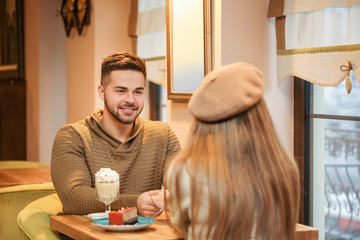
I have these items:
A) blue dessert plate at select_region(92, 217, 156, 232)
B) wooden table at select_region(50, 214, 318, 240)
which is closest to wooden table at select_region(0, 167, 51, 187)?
wooden table at select_region(50, 214, 318, 240)

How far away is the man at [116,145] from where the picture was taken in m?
2.43

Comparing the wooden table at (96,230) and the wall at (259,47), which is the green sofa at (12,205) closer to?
the wooden table at (96,230)

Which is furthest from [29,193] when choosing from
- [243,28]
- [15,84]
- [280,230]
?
[15,84]

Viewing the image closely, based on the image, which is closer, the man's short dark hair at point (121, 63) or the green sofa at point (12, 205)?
the man's short dark hair at point (121, 63)

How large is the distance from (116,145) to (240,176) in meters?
1.16

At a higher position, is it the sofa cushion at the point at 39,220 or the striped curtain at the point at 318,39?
the striped curtain at the point at 318,39

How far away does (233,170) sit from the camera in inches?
60.0

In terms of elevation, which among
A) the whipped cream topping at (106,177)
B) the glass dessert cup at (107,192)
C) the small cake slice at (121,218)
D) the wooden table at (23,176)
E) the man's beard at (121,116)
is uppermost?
the man's beard at (121,116)

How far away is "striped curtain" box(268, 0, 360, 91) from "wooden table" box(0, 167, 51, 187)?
64.9 inches

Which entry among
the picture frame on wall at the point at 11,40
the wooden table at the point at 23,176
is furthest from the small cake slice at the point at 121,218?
the picture frame on wall at the point at 11,40

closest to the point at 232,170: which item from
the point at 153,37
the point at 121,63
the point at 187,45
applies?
the point at 121,63

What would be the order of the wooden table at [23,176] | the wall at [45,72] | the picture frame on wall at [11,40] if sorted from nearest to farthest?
1. the wooden table at [23,176]
2. the wall at [45,72]
3. the picture frame on wall at [11,40]

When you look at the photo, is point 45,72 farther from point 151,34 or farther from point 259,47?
point 259,47

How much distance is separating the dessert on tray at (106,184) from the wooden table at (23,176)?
49.7 inches
